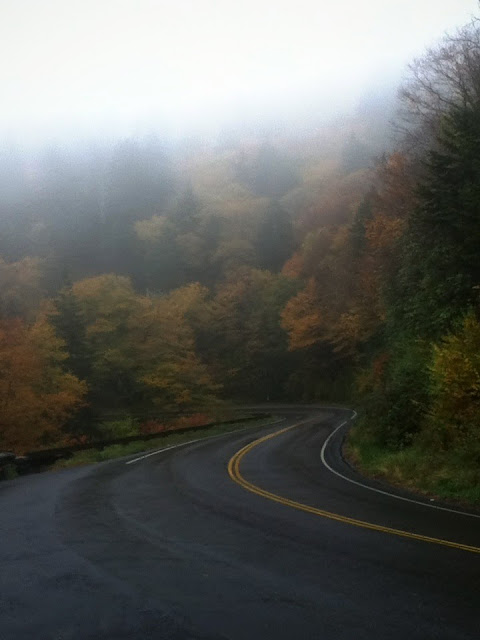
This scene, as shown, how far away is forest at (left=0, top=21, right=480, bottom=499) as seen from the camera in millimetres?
22844

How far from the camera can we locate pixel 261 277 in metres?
78.2

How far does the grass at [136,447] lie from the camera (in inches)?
1032

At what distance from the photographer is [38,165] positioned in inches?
4843

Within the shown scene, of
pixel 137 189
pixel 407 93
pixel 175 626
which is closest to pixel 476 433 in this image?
pixel 175 626

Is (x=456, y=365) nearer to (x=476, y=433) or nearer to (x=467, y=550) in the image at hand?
(x=476, y=433)

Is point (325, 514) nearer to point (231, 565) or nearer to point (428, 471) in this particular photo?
point (231, 565)

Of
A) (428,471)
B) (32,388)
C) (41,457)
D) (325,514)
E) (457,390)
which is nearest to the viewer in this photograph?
(325,514)

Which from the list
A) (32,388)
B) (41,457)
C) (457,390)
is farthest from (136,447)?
(457,390)

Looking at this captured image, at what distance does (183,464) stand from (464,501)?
1055 centimetres

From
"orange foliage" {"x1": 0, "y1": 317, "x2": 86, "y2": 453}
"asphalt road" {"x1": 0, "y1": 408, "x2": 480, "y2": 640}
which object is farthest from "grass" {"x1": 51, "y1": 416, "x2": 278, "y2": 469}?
"asphalt road" {"x1": 0, "y1": 408, "x2": 480, "y2": 640}

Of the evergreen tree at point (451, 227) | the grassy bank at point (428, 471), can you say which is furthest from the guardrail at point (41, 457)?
the evergreen tree at point (451, 227)

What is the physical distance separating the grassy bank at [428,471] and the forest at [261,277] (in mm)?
187

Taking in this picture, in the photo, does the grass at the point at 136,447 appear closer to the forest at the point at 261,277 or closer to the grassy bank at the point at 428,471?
the forest at the point at 261,277

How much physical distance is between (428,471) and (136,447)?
17031 millimetres
